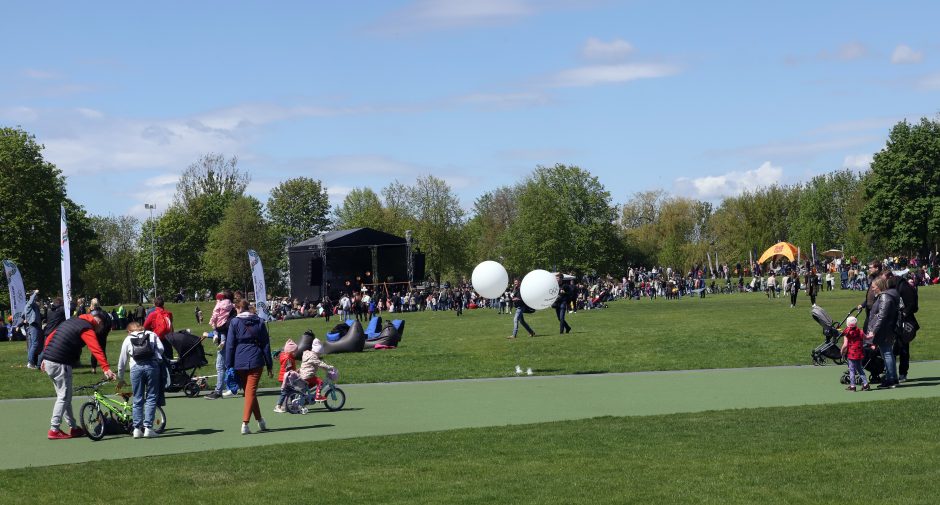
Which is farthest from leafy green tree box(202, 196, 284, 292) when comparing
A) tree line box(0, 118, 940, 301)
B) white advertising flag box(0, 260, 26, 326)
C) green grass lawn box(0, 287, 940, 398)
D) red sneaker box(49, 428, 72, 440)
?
red sneaker box(49, 428, 72, 440)

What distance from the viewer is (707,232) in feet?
387

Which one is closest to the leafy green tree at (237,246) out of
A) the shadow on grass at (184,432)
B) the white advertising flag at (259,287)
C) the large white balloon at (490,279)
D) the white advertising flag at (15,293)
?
the white advertising flag at (15,293)

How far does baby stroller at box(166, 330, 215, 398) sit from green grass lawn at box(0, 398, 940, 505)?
664 cm

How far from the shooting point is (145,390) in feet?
46.7

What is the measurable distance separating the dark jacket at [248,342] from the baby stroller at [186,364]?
478 centimetres

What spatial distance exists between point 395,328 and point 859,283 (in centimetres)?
4371

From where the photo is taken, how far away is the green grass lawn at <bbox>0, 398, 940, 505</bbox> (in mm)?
9648

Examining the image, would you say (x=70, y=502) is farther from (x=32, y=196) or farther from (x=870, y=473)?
(x=32, y=196)

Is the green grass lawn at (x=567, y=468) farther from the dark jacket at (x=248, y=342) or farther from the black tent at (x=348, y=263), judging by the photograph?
the black tent at (x=348, y=263)

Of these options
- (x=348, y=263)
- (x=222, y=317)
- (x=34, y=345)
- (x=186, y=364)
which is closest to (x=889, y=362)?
(x=222, y=317)

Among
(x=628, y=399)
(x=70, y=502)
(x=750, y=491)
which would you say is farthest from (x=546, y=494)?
(x=628, y=399)

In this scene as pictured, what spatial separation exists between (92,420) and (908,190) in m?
76.6

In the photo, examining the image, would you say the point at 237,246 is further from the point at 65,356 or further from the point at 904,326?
the point at 65,356

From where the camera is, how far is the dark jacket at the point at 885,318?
1712 centimetres
